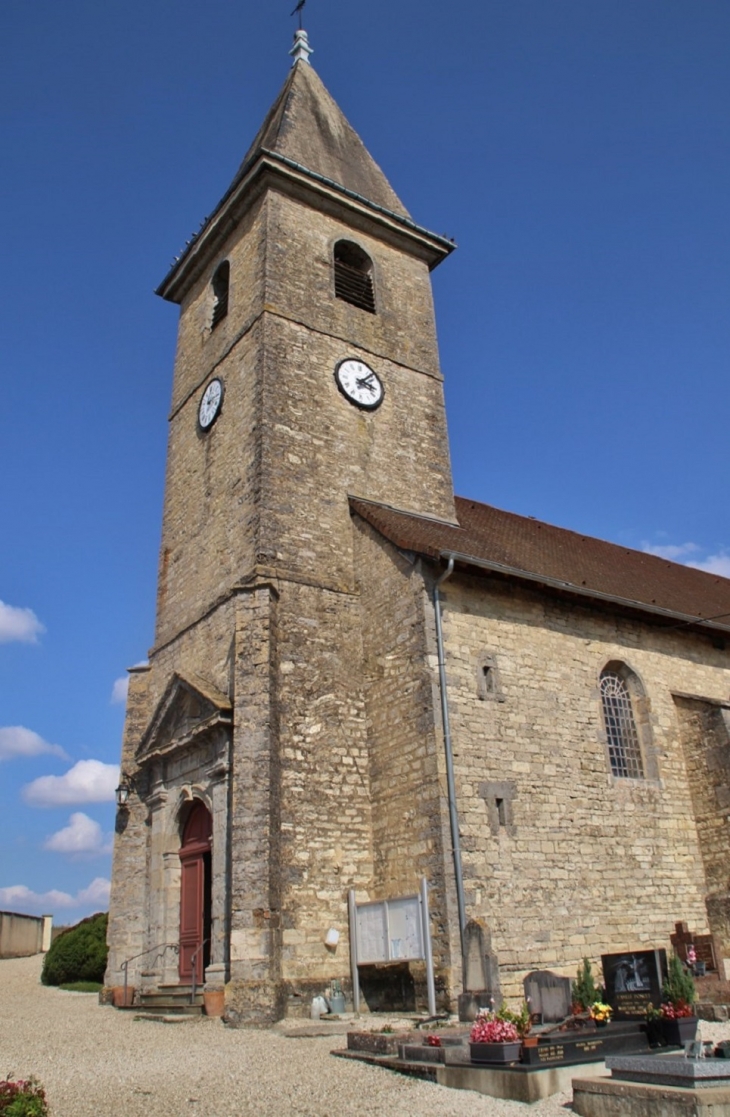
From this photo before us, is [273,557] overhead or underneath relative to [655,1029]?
overhead

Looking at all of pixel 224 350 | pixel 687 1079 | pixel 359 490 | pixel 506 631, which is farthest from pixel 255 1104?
pixel 224 350

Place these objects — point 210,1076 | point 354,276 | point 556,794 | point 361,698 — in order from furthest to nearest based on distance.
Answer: point 354,276, point 361,698, point 556,794, point 210,1076

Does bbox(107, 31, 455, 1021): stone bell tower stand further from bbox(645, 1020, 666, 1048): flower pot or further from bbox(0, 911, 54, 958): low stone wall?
bbox(0, 911, 54, 958): low stone wall

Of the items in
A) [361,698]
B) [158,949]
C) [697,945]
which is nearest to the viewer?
[697,945]

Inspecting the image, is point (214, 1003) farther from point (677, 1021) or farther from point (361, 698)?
point (677, 1021)

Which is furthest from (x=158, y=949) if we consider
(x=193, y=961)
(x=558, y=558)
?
(x=558, y=558)

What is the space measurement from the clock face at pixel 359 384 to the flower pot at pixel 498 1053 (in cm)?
1114

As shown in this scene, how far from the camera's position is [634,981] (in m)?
8.54

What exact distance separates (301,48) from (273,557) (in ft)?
54.1

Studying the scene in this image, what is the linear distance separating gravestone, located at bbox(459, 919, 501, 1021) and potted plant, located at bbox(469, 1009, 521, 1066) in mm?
2140

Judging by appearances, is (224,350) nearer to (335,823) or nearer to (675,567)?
(335,823)

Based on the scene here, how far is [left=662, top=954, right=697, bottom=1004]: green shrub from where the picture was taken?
27.0 feet

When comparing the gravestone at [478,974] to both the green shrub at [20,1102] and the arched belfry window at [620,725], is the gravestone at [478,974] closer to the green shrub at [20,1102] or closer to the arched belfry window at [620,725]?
the arched belfry window at [620,725]

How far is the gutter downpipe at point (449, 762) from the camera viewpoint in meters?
10.4
